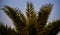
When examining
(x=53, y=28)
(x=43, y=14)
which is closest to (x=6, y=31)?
(x=43, y=14)

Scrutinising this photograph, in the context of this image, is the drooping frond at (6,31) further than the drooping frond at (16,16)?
No

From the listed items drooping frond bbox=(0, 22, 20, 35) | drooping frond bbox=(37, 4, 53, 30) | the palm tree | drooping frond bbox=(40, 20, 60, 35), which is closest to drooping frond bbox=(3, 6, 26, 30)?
the palm tree

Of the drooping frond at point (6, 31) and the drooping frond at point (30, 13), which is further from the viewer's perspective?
the drooping frond at point (30, 13)

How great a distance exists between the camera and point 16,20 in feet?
25.5

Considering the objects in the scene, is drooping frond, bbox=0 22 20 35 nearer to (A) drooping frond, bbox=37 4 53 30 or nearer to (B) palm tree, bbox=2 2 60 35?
(B) palm tree, bbox=2 2 60 35

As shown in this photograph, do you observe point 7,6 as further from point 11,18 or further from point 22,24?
point 22,24

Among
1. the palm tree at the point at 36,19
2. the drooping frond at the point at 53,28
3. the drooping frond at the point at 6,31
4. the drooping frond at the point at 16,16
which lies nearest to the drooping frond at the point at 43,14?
the palm tree at the point at 36,19

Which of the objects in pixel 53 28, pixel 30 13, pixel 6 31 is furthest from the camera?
A: pixel 30 13

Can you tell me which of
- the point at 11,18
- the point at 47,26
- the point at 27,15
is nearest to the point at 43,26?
the point at 47,26

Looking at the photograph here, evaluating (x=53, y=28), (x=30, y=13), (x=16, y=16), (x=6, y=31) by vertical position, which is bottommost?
(x=6, y=31)

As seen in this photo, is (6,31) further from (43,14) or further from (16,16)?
(43,14)

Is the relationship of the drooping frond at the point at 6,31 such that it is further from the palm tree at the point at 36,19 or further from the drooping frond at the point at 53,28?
the drooping frond at the point at 53,28

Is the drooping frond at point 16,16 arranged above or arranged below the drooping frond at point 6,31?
above

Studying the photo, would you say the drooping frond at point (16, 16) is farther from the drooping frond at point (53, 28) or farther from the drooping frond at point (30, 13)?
the drooping frond at point (53, 28)
